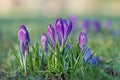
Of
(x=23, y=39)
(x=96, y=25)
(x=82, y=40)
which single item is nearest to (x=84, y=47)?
(x=82, y=40)

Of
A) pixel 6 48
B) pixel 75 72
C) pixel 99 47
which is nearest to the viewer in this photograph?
pixel 75 72

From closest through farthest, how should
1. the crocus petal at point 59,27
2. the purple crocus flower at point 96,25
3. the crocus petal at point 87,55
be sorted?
the crocus petal at point 59,27, the crocus petal at point 87,55, the purple crocus flower at point 96,25

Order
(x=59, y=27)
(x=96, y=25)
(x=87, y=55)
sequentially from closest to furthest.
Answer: (x=59, y=27)
(x=87, y=55)
(x=96, y=25)

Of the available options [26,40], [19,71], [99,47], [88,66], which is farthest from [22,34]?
[99,47]

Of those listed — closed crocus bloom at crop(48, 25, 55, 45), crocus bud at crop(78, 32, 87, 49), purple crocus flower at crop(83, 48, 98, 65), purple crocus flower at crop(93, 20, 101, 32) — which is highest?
purple crocus flower at crop(93, 20, 101, 32)

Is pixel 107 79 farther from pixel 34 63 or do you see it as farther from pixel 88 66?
pixel 34 63

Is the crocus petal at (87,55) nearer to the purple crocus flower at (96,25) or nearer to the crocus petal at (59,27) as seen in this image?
the crocus petal at (59,27)

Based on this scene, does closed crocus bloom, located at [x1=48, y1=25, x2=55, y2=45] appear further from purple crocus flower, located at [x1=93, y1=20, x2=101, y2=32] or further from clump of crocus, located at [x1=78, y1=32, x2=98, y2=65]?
purple crocus flower, located at [x1=93, y1=20, x2=101, y2=32]

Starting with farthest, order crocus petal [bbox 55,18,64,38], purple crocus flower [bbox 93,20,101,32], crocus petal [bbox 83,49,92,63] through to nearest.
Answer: purple crocus flower [bbox 93,20,101,32], crocus petal [bbox 83,49,92,63], crocus petal [bbox 55,18,64,38]

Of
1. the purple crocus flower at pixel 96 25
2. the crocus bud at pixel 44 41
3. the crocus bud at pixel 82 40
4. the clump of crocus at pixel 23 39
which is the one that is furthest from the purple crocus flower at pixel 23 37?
the purple crocus flower at pixel 96 25

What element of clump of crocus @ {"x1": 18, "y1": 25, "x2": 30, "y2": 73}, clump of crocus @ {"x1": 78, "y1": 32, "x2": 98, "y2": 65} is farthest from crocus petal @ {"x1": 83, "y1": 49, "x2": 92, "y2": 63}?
clump of crocus @ {"x1": 18, "y1": 25, "x2": 30, "y2": 73}

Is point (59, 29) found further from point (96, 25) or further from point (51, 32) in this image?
point (96, 25)
